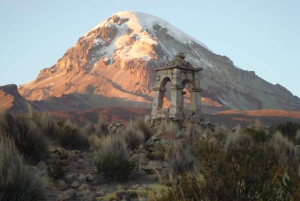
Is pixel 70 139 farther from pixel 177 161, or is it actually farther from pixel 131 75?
pixel 131 75

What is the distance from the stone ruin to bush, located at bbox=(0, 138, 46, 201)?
11.0m

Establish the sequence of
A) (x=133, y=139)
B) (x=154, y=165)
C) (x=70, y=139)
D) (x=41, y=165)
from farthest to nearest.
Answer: (x=133, y=139)
(x=70, y=139)
(x=154, y=165)
(x=41, y=165)

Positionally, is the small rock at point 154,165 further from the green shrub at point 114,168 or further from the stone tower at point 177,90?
the stone tower at point 177,90

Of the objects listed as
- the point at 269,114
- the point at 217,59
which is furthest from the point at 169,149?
the point at 217,59

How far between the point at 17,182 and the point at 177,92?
1184 cm

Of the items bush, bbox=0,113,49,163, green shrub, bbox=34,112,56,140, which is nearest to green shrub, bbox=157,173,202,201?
bush, bbox=0,113,49,163

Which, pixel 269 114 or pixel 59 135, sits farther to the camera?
pixel 269 114

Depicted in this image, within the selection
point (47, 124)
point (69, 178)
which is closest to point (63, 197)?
point (69, 178)

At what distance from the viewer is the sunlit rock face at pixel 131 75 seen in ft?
268

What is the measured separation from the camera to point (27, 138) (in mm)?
8047

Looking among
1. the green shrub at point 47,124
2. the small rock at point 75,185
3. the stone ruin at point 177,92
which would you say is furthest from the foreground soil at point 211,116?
the small rock at point 75,185

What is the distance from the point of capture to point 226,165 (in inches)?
159

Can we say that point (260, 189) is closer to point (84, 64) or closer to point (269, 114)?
point (269, 114)

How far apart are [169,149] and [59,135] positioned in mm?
3874
